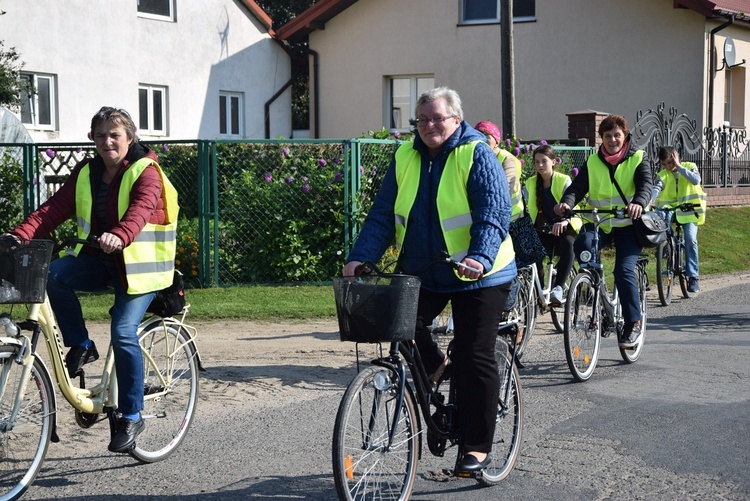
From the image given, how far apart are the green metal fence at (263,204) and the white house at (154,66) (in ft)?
29.1

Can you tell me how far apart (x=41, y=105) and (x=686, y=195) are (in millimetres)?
14747

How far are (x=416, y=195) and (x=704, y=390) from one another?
355 centimetres

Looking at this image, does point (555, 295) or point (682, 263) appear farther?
point (682, 263)

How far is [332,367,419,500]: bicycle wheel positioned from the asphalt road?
0.51 meters

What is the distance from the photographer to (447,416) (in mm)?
5113

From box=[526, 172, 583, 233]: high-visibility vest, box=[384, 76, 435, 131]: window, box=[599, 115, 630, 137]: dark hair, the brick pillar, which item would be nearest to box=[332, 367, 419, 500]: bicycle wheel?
box=[599, 115, 630, 137]: dark hair

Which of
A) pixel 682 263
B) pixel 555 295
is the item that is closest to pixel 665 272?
pixel 682 263

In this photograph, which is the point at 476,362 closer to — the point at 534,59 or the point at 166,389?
the point at 166,389

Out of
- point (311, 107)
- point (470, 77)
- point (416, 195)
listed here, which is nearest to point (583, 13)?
point (470, 77)

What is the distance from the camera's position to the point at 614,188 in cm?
850

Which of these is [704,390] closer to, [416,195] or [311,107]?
[416,195]

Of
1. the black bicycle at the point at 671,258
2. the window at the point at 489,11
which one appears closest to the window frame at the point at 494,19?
the window at the point at 489,11

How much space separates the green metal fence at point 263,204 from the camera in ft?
43.6

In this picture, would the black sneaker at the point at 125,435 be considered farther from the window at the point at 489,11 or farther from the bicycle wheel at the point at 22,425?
the window at the point at 489,11
